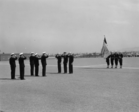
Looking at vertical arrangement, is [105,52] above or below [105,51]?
below

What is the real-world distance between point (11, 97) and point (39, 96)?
1.04 m

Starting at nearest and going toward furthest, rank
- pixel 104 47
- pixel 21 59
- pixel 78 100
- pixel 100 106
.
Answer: pixel 100 106
pixel 78 100
pixel 21 59
pixel 104 47

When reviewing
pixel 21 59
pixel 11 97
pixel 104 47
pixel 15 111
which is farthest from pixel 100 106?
pixel 104 47

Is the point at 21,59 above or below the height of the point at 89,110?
above

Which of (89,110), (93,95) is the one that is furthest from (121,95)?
(89,110)

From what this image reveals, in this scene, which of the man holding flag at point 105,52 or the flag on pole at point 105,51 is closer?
the man holding flag at point 105,52

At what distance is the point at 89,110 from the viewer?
263 inches

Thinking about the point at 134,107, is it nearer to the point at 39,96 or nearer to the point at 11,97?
the point at 39,96

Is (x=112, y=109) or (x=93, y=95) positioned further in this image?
(x=93, y=95)

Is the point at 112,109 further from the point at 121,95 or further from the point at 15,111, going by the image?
the point at 15,111

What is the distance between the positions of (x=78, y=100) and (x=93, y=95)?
3.54ft

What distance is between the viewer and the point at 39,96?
8.77 m

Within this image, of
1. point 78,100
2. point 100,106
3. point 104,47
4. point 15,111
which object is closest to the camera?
point 15,111

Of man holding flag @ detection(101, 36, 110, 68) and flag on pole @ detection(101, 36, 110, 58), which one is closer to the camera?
man holding flag @ detection(101, 36, 110, 68)
